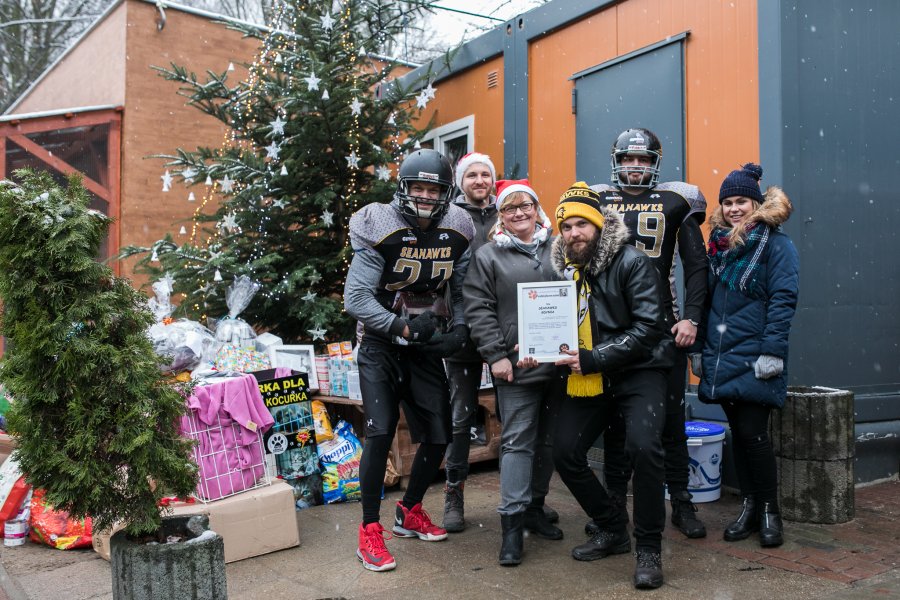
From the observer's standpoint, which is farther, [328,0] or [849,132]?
[328,0]

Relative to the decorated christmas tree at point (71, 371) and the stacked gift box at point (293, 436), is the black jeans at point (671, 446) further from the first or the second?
the decorated christmas tree at point (71, 371)

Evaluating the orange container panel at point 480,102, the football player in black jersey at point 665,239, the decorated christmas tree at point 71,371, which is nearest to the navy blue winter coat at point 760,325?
the football player in black jersey at point 665,239

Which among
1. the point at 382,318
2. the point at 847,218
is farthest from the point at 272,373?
the point at 847,218

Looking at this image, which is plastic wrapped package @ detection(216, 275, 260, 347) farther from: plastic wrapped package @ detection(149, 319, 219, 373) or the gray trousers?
the gray trousers

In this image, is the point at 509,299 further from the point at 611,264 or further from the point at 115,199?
the point at 115,199

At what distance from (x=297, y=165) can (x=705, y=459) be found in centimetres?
419

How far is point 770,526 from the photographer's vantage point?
4570 mm

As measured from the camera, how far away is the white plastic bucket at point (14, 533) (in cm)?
527

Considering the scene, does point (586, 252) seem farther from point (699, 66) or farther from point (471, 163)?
point (699, 66)

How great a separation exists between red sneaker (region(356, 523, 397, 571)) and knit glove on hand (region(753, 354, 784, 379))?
2.24 metres

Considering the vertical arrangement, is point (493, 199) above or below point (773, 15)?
below

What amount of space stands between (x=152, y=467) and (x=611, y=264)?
2359 millimetres

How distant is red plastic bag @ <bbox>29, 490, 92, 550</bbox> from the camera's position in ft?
16.7

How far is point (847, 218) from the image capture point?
5699mm
